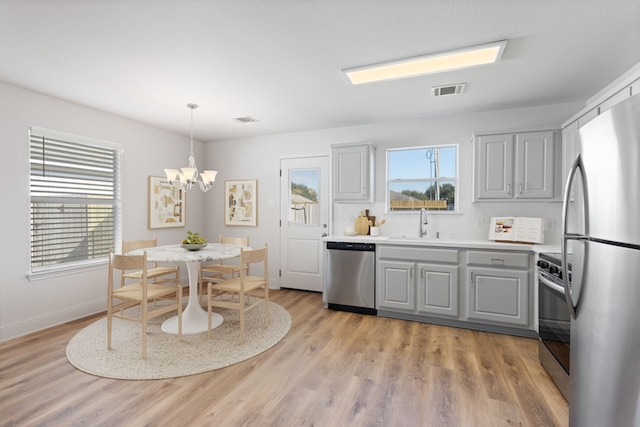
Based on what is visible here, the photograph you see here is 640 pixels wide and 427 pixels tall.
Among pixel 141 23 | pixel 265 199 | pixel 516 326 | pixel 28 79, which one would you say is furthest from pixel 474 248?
pixel 28 79

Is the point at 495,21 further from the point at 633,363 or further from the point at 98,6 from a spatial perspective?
the point at 98,6

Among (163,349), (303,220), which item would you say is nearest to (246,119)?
(303,220)

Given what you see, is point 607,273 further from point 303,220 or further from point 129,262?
point 303,220

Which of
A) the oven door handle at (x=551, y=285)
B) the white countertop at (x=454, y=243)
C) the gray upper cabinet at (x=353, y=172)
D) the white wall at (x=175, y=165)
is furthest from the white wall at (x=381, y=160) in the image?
the oven door handle at (x=551, y=285)

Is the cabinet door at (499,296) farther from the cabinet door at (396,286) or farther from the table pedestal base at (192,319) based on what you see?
the table pedestal base at (192,319)

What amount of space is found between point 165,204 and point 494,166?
14.8 feet

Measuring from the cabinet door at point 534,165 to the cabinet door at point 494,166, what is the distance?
9 centimetres

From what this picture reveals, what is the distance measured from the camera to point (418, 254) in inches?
140

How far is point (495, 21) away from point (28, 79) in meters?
3.94

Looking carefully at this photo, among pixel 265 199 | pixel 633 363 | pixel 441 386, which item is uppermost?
pixel 265 199

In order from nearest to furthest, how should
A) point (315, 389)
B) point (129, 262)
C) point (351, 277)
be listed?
point (315, 389)
point (129, 262)
point (351, 277)

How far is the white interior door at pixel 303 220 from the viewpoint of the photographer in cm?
475

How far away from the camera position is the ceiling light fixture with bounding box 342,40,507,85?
92.1 inches

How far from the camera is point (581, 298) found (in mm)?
1411
